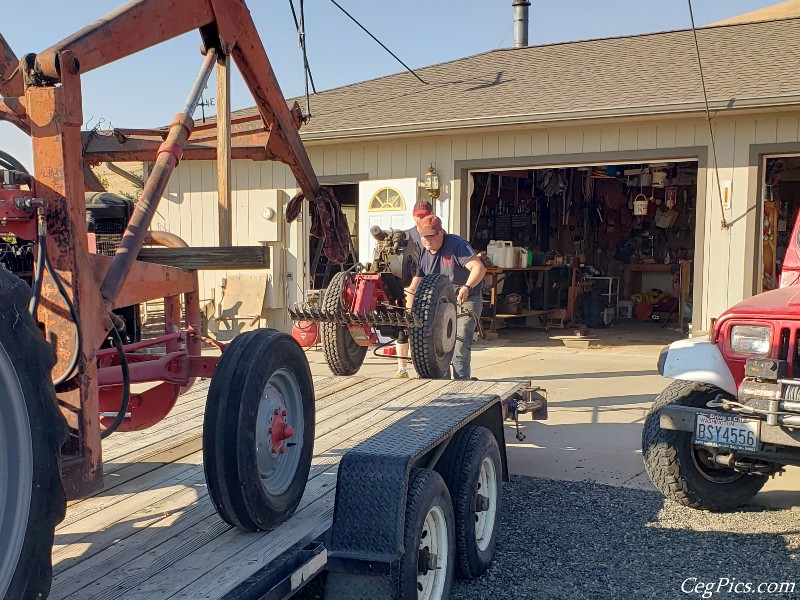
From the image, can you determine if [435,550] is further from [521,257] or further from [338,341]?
[521,257]

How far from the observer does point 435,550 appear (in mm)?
3314

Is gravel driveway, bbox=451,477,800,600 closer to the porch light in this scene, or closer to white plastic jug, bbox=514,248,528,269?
the porch light

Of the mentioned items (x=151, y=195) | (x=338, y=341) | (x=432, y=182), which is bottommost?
(x=338, y=341)

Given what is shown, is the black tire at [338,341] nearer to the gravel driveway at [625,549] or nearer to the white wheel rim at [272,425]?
the gravel driveway at [625,549]

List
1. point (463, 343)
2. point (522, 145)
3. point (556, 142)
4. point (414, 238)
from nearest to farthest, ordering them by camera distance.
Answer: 1. point (463, 343)
2. point (414, 238)
3. point (556, 142)
4. point (522, 145)

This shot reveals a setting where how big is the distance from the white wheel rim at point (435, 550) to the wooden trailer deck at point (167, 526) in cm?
42

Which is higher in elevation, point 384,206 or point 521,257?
point 384,206

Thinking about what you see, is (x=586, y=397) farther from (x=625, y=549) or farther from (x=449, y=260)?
(x=625, y=549)

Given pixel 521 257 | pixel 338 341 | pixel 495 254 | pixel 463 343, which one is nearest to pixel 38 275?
pixel 338 341

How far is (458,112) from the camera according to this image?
11070mm

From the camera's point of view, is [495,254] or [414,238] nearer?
[414,238]

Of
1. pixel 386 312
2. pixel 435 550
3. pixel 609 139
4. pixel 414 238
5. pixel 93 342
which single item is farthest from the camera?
pixel 609 139

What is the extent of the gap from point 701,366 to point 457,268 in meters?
3.29

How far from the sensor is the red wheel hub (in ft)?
10.1
